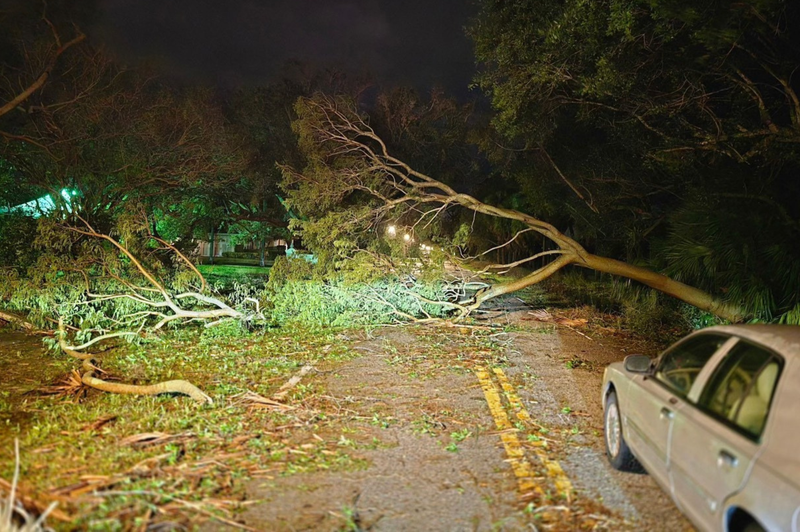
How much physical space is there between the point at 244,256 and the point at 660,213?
3600 cm

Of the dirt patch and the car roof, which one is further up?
the car roof

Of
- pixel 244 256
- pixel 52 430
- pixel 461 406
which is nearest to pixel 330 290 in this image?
pixel 461 406

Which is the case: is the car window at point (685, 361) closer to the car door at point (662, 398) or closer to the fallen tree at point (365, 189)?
the car door at point (662, 398)

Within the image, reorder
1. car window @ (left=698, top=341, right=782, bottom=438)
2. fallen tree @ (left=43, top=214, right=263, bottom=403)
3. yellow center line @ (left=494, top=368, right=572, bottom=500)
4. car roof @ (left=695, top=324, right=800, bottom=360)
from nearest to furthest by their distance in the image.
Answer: car window @ (left=698, top=341, right=782, bottom=438)
car roof @ (left=695, top=324, right=800, bottom=360)
yellow center line @ (left=494, top=368, right=572, bottom=500)
fallen tree @ (left=43, top=214, right=263, bottom=403)

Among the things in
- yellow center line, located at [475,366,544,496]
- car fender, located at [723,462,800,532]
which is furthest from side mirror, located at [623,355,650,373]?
car fender, located at [723,462,800,532]

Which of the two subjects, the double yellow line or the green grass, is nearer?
the green grass

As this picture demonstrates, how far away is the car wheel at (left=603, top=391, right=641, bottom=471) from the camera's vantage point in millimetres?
4992

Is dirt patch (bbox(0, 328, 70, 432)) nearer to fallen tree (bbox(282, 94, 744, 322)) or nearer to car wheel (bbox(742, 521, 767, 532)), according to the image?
car wheel (bbox(742, 521, 767, 532))

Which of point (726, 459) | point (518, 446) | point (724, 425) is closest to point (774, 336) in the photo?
point (724, 425)

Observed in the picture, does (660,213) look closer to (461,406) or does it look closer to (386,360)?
(386,360)

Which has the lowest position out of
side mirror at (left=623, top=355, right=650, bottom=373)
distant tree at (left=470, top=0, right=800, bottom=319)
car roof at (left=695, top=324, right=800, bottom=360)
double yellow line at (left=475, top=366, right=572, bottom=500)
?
double yellow line at (left=475, top=366, right=572, bottom=500)

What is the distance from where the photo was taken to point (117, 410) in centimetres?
→ 658

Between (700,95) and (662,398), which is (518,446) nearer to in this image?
(662,398)

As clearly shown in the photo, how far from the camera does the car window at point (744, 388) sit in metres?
3.32
